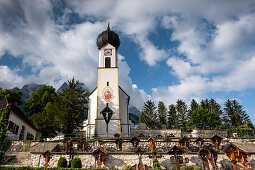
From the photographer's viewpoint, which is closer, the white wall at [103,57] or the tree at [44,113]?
the tree at [44,113]

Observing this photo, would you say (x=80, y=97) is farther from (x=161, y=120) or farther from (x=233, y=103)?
(x=233, y=103)

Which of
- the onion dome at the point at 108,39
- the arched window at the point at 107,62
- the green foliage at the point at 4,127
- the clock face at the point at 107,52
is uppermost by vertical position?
the onion dome at the point at 108,39

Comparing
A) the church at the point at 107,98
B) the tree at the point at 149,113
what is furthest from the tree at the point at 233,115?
the church at the point at 107,98

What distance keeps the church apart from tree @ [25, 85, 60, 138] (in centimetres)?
473

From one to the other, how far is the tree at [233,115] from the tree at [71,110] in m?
36.0

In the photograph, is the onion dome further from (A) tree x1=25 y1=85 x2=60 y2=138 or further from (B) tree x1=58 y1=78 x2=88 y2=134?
(A) tree x1=25 y1=85 x2=60 y2=138

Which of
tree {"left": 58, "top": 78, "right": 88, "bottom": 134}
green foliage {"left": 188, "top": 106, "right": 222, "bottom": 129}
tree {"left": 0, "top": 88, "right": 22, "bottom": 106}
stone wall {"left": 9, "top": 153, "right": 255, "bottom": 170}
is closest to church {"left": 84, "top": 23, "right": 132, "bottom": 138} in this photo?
tree {"left": 58, "top": 78, "right": 88, "bottom": 134}

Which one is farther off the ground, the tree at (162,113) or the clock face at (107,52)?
A: the clock face at (107,52)

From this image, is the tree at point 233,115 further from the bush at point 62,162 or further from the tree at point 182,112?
the bush at point 62,162

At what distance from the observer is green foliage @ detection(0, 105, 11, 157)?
1753cm

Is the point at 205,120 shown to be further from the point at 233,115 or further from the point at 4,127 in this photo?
the point at 4,127

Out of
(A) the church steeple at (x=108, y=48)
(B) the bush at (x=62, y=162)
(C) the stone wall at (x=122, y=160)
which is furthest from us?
(A) the church steeple at (x=108, y=48)

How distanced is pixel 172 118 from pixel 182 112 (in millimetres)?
2823

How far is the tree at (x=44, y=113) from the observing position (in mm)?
25658
